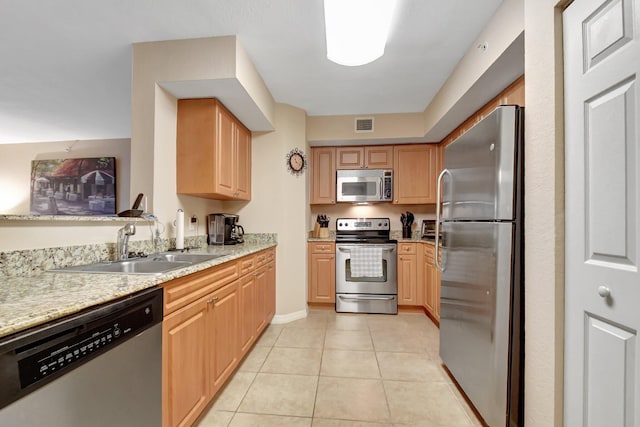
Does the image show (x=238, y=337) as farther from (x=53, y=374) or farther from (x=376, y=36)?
(x=376, y=36)

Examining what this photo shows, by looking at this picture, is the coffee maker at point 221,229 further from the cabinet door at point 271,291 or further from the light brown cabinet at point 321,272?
the light brown cabinet at point 321,272

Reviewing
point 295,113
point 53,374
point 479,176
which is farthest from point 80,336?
point 295,113

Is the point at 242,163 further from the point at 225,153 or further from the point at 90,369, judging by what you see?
the point at 90,369

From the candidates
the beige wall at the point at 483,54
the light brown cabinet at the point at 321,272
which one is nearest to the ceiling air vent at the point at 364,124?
the beige wall at the point at 483,54

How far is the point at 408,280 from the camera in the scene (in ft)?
11.1

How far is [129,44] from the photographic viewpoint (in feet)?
6.62

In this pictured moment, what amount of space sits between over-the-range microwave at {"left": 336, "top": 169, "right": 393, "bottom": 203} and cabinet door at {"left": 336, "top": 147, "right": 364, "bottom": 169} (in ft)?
0.29

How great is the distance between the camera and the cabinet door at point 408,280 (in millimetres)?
3361

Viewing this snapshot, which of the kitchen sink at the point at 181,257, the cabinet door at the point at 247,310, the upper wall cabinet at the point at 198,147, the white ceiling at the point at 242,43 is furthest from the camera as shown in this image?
the upper wall cabinet at the point at 198,147

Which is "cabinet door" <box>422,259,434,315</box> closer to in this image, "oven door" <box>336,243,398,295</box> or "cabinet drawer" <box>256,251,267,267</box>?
"oven door" <box>336,243,398,295</box>

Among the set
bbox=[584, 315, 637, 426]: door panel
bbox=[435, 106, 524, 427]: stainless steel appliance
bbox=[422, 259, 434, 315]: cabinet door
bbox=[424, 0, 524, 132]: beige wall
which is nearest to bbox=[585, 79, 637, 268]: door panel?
bbox=[584, 315, 637, 426]: door panel

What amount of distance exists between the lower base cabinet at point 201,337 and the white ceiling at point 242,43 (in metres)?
1.63

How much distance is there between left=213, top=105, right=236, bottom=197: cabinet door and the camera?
7.61 ft

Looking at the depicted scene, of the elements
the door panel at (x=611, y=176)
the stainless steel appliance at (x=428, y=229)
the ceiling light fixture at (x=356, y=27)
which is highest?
the ceiling light fixture at (x=356, y=27)
